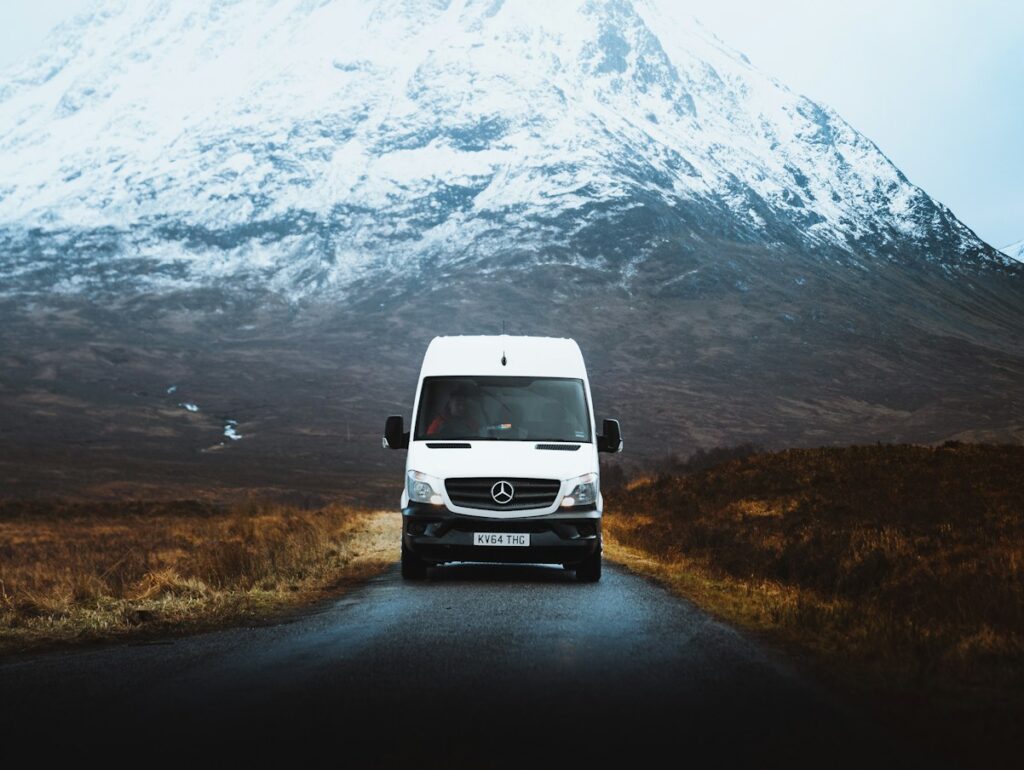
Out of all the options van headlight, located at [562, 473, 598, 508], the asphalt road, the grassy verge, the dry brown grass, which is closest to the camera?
the asphalt road

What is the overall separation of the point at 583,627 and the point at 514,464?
4.69 metres

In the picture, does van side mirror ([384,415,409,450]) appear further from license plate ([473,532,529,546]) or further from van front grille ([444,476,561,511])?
license plate ([473,532,529,546])

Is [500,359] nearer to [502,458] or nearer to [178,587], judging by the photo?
[502,458]

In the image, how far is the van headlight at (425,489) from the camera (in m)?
16.5

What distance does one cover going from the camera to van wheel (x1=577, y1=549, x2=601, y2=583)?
659 inches

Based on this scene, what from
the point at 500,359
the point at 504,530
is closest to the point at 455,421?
the point at 500,359

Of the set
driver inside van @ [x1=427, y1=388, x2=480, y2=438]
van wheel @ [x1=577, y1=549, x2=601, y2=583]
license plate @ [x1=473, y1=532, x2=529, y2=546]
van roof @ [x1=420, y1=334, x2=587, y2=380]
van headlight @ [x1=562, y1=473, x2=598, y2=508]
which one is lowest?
van wheel @ [x1=577, y1=549, x2=601, y2=583]

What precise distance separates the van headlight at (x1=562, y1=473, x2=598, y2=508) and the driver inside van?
1.61 meters

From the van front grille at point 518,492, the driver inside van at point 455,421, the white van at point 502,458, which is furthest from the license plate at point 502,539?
the driver inside van at point 455,421

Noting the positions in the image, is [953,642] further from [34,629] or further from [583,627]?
[34,629]

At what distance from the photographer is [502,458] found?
16656 mm

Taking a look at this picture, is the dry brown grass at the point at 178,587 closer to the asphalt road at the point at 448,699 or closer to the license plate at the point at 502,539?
the asphalt road at the point at 448,699

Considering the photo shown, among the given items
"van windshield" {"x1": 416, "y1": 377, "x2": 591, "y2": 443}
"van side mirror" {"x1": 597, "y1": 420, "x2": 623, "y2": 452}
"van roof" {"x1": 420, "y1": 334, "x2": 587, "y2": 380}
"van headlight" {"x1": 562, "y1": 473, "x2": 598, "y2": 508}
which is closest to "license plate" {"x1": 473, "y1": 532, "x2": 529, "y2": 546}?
"van headlight" {"x1": 562, "y1": 473, "x2": 598, "y2": 508}

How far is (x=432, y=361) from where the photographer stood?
1786 cm
